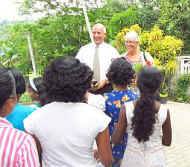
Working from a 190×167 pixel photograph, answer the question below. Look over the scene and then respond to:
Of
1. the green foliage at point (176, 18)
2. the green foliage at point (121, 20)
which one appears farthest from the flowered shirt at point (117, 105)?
the green foliage at point (176, 18)

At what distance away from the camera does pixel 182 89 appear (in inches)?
424

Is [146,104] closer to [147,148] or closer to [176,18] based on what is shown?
[147,148]

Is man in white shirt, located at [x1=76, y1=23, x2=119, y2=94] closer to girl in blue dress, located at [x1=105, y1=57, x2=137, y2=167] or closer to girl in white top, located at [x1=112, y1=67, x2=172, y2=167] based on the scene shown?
girl in blue dress, located at [x1=105, y1=57, x2=137, y2=167]

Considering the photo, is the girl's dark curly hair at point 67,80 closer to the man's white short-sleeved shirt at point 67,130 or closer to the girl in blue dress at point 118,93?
the man's white short-sleeved shirt at point 67,130

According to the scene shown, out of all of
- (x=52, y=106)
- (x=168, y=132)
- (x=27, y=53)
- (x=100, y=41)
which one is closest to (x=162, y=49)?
(x=27, y=53)

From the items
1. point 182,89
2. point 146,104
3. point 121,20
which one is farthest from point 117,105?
point 121,20

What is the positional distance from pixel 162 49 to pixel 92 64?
6631mm

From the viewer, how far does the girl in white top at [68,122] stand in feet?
6.84

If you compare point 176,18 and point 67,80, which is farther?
point 176,18

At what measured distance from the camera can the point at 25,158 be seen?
159 cm

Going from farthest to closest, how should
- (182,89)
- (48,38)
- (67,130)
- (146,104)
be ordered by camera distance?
1. (48,38)
2. (182,89)
3. (146,104)
4. (67,130)

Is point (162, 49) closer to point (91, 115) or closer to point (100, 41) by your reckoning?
point (100, 41)

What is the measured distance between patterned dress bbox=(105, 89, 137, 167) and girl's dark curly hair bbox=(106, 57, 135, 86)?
0.28 feet

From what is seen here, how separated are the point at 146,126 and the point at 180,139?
396 centimetres
